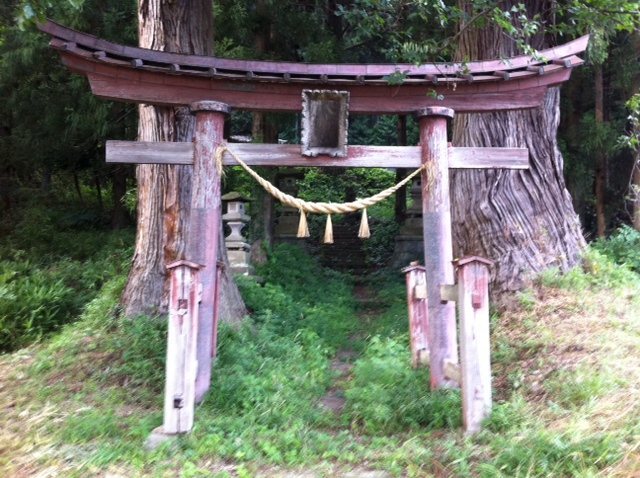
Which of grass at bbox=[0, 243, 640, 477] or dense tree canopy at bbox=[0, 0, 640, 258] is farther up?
dense tree canopy at bbox=[0, 0, 640, 258]

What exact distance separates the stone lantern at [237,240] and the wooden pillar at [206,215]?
4.21m

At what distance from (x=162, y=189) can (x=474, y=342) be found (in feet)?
13.7

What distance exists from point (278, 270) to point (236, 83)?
18.0ft

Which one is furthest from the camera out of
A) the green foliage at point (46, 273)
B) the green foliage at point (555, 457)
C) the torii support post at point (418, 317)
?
the green foliage at point (46, 273)

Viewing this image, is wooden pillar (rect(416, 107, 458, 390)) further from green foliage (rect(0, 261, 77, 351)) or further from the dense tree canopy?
green foliage (rect(0, 261, 77, 351))

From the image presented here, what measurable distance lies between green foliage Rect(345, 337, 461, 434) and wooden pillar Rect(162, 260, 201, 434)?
1388mm

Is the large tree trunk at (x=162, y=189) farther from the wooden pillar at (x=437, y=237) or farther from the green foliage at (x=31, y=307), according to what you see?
the wooden pillar at (x=437, y=237)

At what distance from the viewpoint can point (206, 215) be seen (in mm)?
4953

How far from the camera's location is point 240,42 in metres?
11.0

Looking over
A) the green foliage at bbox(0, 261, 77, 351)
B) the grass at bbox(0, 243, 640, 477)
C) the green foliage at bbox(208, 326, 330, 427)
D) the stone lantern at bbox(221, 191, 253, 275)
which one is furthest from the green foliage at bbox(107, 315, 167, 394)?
the stone lantern at bbox(221, 191, 253, 275)

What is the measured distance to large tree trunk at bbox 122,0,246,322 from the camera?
643cm

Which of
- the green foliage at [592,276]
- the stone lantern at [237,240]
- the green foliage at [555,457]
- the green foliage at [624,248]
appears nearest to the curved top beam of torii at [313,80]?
the green foliage at [592,276]

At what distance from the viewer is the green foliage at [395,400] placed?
436 cm

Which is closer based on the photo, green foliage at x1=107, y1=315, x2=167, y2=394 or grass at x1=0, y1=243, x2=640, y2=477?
grass at x1=0, y1=243, x2=640, y2=477
